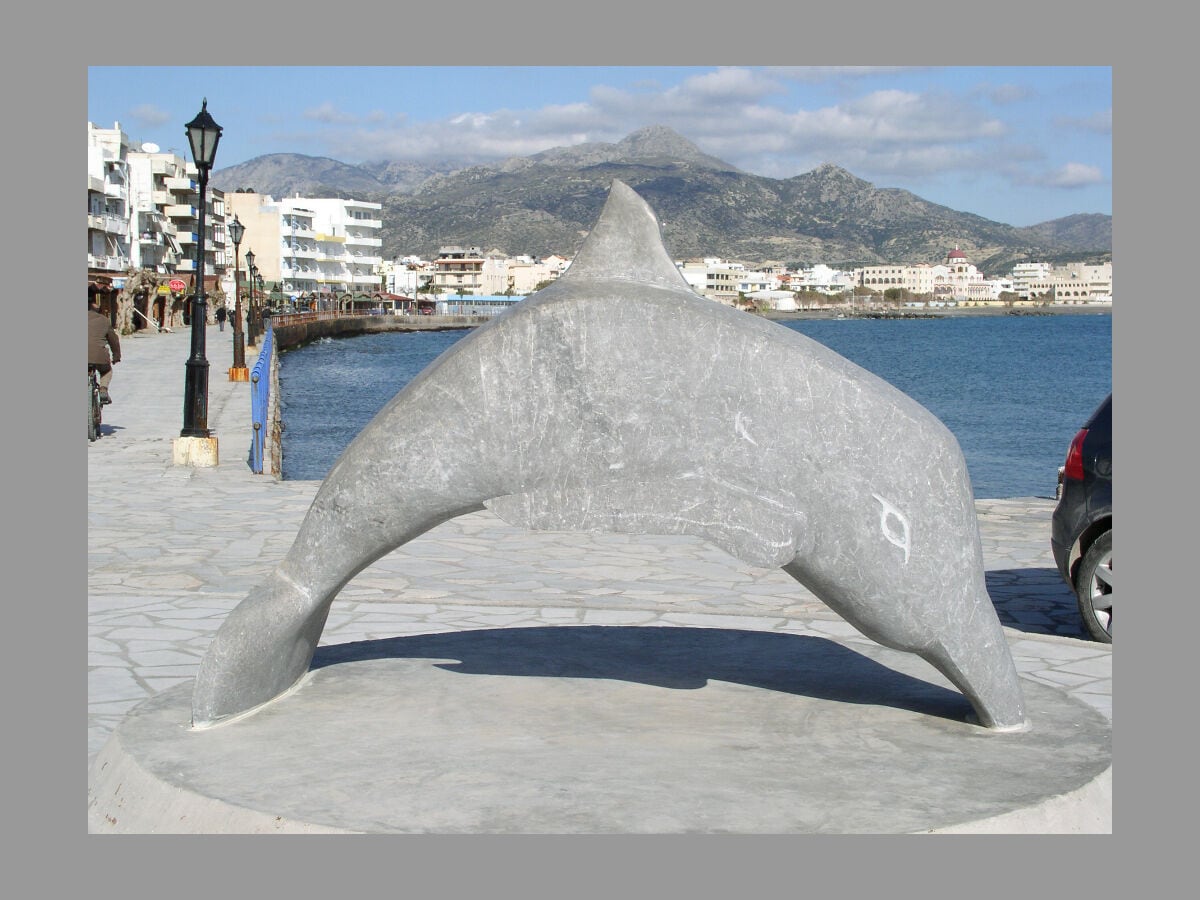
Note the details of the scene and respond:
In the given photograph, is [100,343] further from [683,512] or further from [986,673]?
[986,673]

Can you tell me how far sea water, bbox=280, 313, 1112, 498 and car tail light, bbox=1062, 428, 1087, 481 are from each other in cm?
1259

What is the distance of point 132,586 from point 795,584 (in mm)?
4321

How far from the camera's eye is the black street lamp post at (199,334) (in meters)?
15.4

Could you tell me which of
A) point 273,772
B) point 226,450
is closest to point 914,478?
point 273,772

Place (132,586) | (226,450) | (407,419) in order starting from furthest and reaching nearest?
(226,450) < (132,586) < (407,419)

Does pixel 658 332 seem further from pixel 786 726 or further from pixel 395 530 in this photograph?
pixel 786 726

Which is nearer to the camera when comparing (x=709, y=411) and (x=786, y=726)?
(x=709, y=411)

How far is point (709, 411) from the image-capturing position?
506 cm

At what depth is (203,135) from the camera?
1587cm

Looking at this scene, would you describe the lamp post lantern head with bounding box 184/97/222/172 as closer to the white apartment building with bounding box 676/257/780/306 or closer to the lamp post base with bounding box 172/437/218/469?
the lamp post base with bounding box 172/437/218/469

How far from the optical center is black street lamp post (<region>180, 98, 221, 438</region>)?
1541cm

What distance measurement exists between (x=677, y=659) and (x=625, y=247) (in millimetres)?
2290

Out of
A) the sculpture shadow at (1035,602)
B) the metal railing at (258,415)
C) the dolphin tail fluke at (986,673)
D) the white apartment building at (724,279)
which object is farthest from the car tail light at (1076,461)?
the white apartment building at (724,279)

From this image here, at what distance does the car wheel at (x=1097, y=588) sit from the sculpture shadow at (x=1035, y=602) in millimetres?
155
